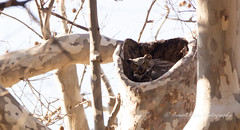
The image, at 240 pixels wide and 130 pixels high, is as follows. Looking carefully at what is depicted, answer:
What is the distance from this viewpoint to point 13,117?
1836 mm

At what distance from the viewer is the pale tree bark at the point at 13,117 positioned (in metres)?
1.81

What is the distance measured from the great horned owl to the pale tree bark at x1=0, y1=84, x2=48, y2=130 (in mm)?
804

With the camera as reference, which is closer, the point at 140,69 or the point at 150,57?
the point at 140,69

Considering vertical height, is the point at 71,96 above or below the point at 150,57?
below

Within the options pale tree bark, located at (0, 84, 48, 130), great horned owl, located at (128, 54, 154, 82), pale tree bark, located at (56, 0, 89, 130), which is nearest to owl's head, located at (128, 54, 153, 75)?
great horned owl, located at (128, 54, 154, 82)

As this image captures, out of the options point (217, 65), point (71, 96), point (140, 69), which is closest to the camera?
point (217, 65)

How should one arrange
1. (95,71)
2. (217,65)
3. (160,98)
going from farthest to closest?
(160,98) → (95,71) → (217,65)

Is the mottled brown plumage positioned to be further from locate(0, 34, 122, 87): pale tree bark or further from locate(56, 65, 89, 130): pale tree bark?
locate(56, 65, 89, 130): pale tree bark

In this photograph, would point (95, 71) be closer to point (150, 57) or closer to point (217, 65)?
point (217, 65)

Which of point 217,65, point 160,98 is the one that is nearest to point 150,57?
point 160,98

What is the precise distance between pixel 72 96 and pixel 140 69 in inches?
66.6

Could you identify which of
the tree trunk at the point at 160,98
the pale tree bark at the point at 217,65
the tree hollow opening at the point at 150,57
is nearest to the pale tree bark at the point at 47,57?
the tree hollow opening at the point at 150,57

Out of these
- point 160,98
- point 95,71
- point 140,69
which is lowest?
point 160,98

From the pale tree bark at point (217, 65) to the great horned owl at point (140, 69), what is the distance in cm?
93
